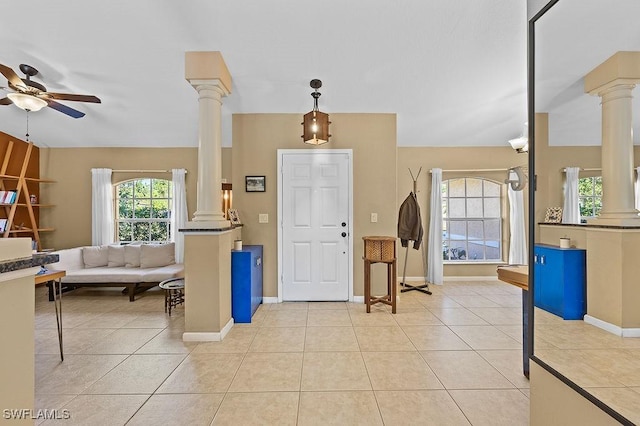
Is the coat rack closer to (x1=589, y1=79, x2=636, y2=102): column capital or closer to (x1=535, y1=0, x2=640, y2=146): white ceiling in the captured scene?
(x1=535, y1=0, x2=640, y2=146): white ceiling

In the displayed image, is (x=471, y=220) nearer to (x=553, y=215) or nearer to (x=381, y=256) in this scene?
(x=381, y=256)

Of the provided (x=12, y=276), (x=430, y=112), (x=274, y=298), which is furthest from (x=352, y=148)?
(x=12, y=276)

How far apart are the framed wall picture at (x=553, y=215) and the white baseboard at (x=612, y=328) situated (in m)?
0.44

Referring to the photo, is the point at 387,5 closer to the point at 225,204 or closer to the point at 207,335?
the point at 225,204

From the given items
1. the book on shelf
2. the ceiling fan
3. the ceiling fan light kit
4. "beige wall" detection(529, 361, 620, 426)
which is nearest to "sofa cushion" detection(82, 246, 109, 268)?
the book on shelf

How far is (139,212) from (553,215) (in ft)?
21.2

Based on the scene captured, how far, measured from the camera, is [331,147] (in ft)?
14.4

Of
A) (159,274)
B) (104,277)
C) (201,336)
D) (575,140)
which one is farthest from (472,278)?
(104,277)

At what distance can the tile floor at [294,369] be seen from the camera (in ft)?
6.38

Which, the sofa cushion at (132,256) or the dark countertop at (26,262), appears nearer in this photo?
the dark countertop at (26,262)

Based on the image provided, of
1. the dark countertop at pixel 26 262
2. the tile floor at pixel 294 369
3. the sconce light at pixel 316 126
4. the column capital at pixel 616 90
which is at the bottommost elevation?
the tile floor at pixel 294 369

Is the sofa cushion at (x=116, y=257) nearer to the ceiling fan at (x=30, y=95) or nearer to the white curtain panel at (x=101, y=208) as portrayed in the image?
the white curtain panel at (x=101, y=208)

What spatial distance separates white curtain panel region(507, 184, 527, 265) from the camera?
5.34 metres

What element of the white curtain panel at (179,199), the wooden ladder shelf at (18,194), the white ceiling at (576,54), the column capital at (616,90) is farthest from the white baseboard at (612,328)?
the wooden ladder shelf at (18,194)
